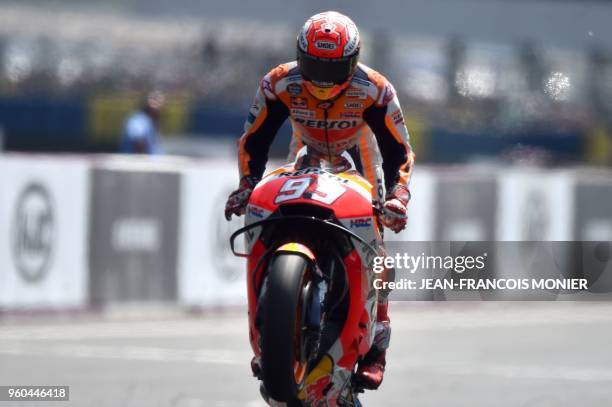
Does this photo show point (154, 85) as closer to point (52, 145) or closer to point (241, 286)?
point (52, 145)

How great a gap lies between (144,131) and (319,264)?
8200mm

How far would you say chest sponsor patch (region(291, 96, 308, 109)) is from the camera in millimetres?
5820

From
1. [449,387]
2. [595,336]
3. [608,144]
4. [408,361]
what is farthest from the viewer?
[608,144]

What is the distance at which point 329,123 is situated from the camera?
5875 millimetres

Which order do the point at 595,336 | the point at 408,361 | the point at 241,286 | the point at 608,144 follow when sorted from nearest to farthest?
the point at 408,361 < the point at 595,336 < the point at 241,286 < the point at 608,144

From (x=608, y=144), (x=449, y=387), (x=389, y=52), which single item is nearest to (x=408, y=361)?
(x=449, y=387)

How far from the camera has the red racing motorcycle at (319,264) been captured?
510cm

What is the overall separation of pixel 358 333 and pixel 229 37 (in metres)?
21.1

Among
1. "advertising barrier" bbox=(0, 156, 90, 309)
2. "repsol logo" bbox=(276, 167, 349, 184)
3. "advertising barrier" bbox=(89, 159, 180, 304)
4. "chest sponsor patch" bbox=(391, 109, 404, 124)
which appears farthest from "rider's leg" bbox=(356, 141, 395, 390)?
"advertising barrier" bbox=(89, 159, 180, 304)

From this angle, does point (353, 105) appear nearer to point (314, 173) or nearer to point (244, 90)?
point (314, 173)

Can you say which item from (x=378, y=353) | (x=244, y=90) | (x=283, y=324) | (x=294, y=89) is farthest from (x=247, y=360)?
(x=244, y=90)

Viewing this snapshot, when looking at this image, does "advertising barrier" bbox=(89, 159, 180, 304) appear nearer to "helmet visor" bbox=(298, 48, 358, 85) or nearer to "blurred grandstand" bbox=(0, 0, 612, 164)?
"helmet visor" bbox=(298, 48, 358, 85)

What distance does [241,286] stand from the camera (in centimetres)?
1223

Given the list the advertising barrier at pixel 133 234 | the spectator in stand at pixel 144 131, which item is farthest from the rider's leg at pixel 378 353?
the spectator in stand at pixel 144 131
